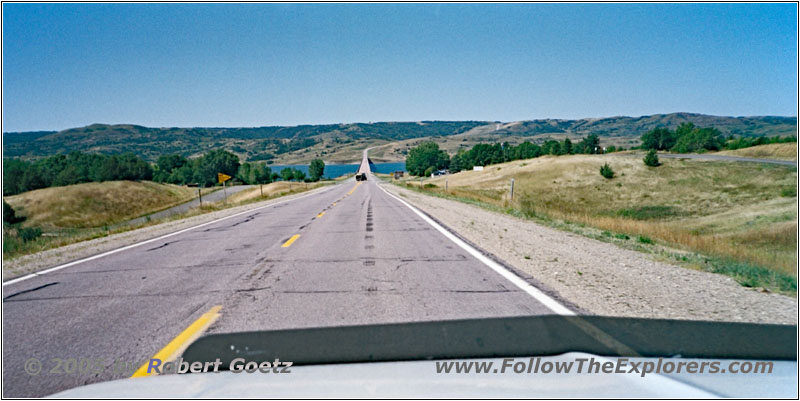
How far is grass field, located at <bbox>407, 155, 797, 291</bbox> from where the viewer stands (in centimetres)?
1984

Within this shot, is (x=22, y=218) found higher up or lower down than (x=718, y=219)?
lower down

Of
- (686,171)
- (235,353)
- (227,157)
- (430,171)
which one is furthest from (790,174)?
(227,157)

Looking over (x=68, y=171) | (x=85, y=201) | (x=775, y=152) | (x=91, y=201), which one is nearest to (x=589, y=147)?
(x=775, y=152)

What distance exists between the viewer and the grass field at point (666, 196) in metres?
19.8

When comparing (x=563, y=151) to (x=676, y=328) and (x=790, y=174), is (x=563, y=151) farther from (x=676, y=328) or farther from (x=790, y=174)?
(x=676, y=328)

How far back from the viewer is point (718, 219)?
96.3 feet

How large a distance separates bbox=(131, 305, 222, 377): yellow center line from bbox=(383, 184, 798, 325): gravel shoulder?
163 inches

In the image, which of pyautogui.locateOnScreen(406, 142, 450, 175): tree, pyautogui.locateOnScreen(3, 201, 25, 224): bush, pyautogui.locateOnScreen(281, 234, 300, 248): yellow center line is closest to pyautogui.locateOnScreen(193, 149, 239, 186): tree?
pyautogui.locateOnScreen(406, 142, 450, 175): tree

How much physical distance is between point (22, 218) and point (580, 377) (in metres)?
83.7

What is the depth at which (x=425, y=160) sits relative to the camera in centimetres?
14338

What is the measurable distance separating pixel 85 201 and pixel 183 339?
87.6m

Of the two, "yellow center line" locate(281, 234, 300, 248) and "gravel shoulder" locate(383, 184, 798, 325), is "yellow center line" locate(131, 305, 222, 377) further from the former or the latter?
"yellow center line" locate(281, 234, 300, 248)

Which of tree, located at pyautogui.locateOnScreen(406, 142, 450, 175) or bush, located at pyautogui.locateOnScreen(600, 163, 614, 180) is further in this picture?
tree, located at pyautogui.locateOnScreen(406, 142, 450, 175)

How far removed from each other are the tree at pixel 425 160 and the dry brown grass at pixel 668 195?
220 feet
